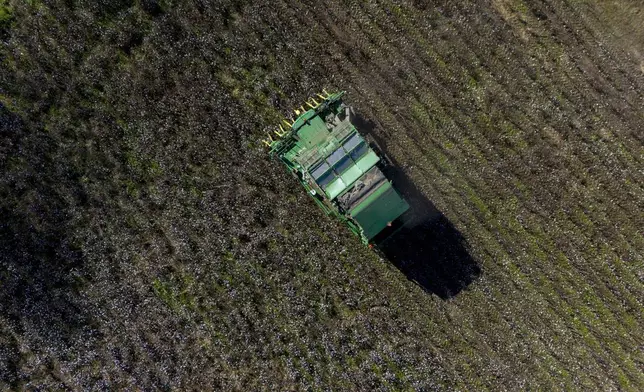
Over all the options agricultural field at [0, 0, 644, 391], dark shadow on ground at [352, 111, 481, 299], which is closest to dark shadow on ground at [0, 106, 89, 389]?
agricultural field at [0, 0, 644, 391]

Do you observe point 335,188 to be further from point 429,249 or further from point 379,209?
point 429,249

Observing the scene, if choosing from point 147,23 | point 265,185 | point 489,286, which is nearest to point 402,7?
point 265,185

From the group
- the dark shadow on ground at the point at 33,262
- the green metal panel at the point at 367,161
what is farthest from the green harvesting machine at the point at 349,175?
the dark shadow on ground at the point at 33,262

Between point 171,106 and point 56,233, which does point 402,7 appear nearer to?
point 171,106

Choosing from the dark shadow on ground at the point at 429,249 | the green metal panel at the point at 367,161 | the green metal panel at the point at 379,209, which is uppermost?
the green metal panel at the point at 367,161

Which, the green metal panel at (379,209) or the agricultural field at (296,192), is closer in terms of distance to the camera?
the green metal panel at (379,209)

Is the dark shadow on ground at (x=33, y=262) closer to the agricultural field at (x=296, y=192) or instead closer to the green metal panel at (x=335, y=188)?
the agricultural field at (x=296, y=192)
